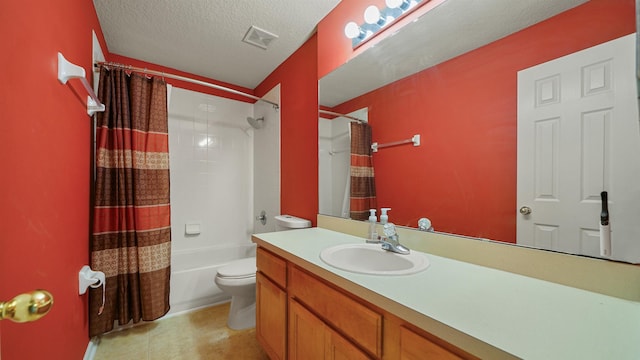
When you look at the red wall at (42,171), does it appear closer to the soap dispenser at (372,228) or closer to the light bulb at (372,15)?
the soap dispenser at (372,228)

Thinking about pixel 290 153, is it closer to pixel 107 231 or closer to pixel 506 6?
pixel 107 231

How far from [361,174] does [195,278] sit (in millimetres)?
1870

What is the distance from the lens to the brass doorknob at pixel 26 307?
1.26 feet

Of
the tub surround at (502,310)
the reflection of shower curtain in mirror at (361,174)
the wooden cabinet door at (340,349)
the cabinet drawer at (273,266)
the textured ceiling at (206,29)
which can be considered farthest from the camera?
the textured ceiling at (206,29)

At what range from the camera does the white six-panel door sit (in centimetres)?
69

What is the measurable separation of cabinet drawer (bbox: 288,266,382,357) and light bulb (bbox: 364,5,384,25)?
1.42m

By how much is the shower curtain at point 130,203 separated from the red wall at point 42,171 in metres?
0.27

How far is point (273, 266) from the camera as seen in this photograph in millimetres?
1318

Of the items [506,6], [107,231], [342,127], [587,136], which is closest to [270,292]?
[342,127]

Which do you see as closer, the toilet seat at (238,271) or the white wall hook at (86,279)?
the white wall hook at (86,279)

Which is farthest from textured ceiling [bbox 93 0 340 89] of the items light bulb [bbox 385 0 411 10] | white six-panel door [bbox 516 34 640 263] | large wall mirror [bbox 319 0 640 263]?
white six-panel door [bbox 516 34 640 263]

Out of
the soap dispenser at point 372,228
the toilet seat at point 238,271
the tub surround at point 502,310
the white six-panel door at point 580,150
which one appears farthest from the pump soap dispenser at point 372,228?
the toilet seat at point 238,271

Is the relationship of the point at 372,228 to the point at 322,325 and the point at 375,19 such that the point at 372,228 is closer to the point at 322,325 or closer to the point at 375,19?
the point at 322,325

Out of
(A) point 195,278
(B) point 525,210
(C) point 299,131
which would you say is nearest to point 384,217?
(B) point 525,210
